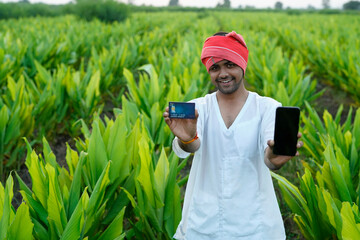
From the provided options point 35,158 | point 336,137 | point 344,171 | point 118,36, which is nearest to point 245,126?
point 344,171

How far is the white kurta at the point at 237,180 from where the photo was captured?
107 cm

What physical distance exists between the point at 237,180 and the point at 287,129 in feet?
0.88

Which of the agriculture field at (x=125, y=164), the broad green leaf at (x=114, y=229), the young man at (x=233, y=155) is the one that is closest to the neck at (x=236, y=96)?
the young man at (x=233, y=155)

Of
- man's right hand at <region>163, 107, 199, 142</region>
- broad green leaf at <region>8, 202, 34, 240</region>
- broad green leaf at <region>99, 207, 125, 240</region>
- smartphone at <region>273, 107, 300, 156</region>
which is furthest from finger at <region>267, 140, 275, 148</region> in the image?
broad green leaf at <region>8, 202, 34, 240</region>

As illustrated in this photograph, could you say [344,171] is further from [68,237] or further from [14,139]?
[14,139]

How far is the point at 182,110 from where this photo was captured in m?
0.96

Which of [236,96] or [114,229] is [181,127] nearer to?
[236,96]

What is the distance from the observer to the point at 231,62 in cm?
107

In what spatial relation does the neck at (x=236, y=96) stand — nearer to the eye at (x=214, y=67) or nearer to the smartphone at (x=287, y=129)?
the eye at (x=214, y=67)

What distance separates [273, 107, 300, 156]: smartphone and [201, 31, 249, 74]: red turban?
0.26 meters

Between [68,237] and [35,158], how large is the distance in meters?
0.38

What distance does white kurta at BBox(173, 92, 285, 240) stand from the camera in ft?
3.50

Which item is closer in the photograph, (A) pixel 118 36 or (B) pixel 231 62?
(B) pixel 231 62

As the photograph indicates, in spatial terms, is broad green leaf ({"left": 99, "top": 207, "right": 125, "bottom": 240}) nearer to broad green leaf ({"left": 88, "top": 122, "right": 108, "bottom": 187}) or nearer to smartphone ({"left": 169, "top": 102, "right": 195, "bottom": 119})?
broad green leaf ({"left": 88, "top": 122, "right": 108, "bottom": 187})
